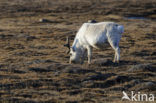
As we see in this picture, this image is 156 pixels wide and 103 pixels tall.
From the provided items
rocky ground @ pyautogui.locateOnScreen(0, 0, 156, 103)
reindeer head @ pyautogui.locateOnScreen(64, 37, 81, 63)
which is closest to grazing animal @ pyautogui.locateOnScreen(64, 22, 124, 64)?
reindeer head @ pyautogui.locateOnScreen(64, 37, 81, 63)

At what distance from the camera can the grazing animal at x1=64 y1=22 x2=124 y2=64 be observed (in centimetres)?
1530

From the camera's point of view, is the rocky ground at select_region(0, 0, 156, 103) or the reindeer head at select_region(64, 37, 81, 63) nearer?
the rocky ground at select_region(0, 0, 156, 103)

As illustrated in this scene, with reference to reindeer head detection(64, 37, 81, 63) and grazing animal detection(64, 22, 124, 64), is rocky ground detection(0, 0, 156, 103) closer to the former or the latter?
reindeer head detection(64, 37, 81, 63)

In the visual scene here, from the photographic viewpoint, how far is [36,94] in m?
10.7

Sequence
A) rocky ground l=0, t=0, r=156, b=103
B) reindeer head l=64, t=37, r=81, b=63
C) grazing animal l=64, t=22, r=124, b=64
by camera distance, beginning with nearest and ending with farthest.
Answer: rocky ground l=0, t=0, r=156, b=103 → grazing animal l=64, t=22, r=124, b=64 → reindeer head l=64, t=37, r=81, b=63

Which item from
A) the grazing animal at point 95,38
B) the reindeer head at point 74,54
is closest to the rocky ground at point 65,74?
the reindeer head at point 74,54

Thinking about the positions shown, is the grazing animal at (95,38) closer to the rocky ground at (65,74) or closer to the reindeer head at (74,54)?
the reindeer head at (74,54)

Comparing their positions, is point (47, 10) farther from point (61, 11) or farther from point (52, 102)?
point (52, 102)

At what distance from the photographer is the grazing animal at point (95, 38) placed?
15.3 meters

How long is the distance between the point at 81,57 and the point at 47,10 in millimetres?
40023

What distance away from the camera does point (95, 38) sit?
606 inches

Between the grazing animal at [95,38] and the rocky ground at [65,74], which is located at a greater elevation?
the grazing animal at [95,38]

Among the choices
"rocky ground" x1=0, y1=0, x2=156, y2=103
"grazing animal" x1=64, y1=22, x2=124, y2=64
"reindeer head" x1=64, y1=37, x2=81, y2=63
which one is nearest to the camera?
"rocky ground" x1=0, y1=0, x2=156, y2=103

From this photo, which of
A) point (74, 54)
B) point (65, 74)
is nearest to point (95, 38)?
point (74, 54)
